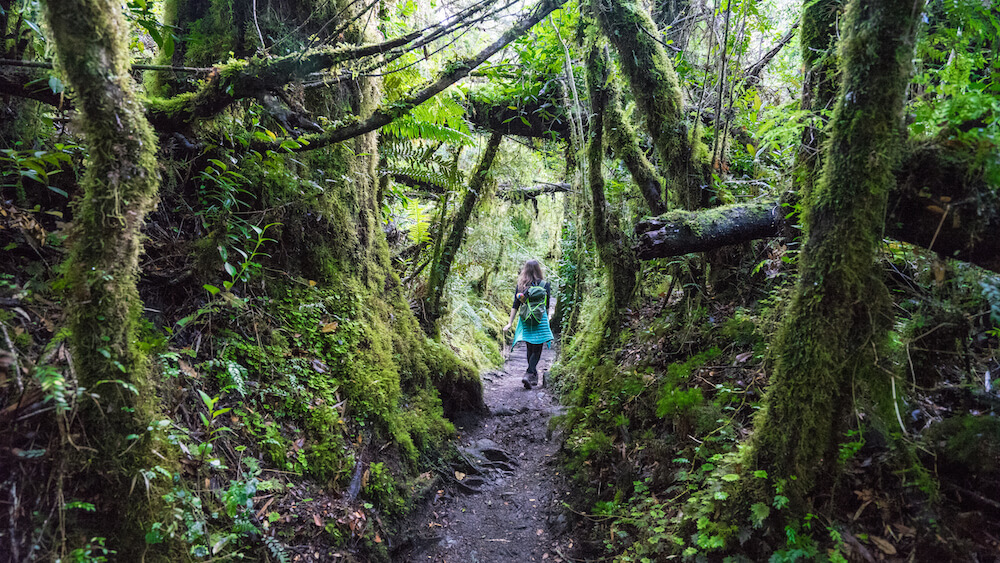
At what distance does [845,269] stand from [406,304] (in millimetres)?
5099

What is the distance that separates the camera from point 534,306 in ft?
25.6

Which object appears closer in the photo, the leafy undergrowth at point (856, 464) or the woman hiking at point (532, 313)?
the leafy undergrowth at point (856, 464)

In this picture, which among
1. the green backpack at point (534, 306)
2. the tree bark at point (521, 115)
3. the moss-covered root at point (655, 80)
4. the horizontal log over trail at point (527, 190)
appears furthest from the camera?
the horizontal log over trail at point (527, 190)

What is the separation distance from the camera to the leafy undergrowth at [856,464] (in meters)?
2.12

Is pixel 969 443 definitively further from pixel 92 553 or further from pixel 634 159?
pixel 92 553

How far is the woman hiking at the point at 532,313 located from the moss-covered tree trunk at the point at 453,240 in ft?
5.13

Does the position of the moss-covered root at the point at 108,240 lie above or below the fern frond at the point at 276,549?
above

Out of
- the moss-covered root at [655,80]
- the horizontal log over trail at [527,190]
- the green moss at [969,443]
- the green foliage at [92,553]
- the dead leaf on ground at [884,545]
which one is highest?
the moss-covered root at [655,80]

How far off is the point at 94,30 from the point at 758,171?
5.63m

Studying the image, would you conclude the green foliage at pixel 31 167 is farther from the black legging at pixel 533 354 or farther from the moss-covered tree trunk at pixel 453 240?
the black legging at pixel 533 354

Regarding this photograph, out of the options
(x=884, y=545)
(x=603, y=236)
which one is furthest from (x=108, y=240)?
(x=603, y=236)

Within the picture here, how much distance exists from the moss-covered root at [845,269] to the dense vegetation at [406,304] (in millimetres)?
14

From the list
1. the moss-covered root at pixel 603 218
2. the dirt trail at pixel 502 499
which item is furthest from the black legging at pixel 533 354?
the moss-covered root at pixel 603 218

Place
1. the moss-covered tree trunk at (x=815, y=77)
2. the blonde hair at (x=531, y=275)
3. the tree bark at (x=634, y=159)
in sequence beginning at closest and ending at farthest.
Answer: the moss-covered tree trunk at (x=815, y=77), the tree bark at (x=634, y=159), the blonde hair at (x=531, y=275)
